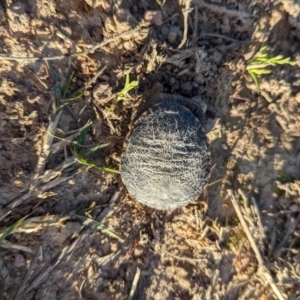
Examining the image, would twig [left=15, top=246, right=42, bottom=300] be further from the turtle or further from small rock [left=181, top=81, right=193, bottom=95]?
small rock [left=181, top=81, right=193, bottom=95]

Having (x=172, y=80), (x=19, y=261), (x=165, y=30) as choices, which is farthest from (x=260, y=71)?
(x=19, y=261)

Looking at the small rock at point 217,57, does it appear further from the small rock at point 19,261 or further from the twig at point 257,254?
the small rock at point 19,261

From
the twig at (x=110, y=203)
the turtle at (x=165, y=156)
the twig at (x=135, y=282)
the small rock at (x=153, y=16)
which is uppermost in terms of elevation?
the small rock at (x=153, y=16)

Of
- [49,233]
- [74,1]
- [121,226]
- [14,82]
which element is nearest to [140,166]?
[121,226]

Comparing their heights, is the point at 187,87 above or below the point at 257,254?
above

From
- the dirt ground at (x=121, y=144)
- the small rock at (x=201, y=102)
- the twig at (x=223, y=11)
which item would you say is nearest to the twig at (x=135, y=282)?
the dirt ground at (x=121, y=144)

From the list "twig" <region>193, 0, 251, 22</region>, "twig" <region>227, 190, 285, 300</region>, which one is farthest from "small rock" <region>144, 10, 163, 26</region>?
"twig" <region>227, 190, 285, 300</region>

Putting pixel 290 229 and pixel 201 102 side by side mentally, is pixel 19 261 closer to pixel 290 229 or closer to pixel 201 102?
pixel 201 102

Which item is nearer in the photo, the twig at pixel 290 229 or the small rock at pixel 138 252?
the small rock at pixel 138 252
